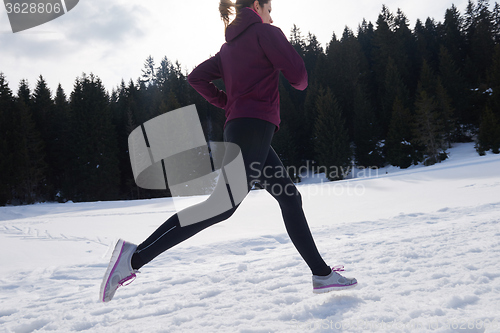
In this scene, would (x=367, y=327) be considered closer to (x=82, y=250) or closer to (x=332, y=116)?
(x=82, y=250)

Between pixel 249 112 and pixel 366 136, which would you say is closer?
pixel 249 112

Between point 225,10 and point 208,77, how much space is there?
350 mm

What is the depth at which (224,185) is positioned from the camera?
143 centimetres

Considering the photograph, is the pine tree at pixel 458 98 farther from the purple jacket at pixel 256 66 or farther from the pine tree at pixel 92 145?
the purple jacket at pixel 256 66

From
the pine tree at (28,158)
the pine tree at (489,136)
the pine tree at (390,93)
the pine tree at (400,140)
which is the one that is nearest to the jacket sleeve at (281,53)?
the pine tree at (489,136)

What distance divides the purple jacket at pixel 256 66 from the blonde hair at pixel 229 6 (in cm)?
13

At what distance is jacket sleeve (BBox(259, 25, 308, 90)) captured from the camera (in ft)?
4.49

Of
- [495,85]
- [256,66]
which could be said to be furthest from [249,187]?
[495,85]

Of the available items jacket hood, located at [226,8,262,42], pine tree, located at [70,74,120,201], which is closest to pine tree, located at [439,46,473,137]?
pine tree, located at [70,74,120,201]

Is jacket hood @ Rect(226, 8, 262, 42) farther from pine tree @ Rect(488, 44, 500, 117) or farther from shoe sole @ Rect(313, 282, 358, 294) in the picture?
pine tree @ Rect(488, 44, 500, 117)

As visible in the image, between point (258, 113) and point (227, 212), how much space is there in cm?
48

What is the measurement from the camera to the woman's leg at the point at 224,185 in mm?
1372

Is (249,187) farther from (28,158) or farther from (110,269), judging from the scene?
(28,158)

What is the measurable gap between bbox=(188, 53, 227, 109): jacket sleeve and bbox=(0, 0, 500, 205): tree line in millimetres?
25486
